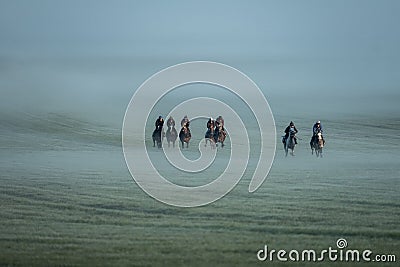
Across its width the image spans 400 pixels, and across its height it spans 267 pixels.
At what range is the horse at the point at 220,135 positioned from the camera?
6559 millimetres

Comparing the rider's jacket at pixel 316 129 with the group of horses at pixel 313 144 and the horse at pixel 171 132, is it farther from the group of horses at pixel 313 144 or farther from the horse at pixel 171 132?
the horse at pixel 171 132

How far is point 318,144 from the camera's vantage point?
6621 millimetres

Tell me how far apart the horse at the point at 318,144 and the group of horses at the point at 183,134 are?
61cm

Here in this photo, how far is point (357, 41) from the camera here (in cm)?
668

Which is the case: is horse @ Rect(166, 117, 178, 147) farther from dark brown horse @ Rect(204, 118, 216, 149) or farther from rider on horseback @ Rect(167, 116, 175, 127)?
dark brown horse @ Rect(204, 118, 216, 149)

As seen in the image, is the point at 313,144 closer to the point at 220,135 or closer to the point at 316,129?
the point at 316,129

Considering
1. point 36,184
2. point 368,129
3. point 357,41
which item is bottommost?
point 36,184

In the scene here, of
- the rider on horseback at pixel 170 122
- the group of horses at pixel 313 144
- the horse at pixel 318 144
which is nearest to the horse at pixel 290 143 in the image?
the group of horses at pixel 313 144

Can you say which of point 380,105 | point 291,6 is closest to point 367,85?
point 380,105

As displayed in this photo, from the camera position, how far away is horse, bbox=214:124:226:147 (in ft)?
21.5

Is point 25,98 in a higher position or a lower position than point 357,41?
lower

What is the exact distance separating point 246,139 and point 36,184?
4.84ft

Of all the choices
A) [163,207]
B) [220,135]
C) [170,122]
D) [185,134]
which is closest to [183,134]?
[185,134]

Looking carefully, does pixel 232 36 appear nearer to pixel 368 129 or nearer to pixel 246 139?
pixel 246 139
